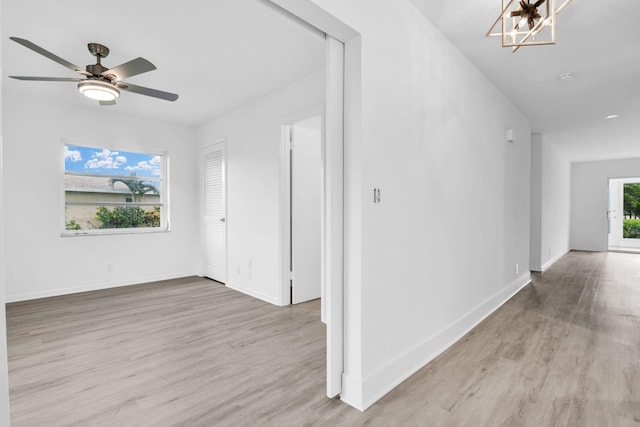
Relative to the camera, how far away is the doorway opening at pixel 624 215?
9086 mm

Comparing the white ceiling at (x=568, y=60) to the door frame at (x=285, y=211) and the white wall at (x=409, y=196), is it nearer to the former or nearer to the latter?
the white wall at (x=409, y=196)

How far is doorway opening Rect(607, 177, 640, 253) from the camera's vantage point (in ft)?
29.8

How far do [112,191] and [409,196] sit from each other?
4.53 meters

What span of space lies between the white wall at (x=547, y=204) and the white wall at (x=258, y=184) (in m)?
4.58

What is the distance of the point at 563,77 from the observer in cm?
334

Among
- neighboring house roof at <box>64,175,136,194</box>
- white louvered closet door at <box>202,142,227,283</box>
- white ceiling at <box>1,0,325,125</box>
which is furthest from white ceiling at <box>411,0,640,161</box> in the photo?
neighboring house roof at <box>64,175,136,194</box>

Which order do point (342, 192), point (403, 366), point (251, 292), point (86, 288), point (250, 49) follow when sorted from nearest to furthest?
1. point (342, 192)
2. point (403, 366)
3. point (250, 49)
4. point (251, 292)
5. point (86, 288)

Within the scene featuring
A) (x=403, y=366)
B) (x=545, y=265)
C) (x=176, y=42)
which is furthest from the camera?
(x=545, y=265)

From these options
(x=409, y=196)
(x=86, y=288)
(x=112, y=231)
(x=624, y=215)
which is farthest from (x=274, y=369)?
(x=624, y=215)

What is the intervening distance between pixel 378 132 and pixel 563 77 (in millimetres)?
2672

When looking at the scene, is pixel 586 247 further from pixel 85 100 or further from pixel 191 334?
pixel 85 100

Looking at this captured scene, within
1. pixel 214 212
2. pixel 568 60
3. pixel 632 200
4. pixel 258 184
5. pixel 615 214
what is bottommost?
pixel 615 214

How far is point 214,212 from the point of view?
5047 millimetres

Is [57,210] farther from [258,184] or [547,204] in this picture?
[547,204]
